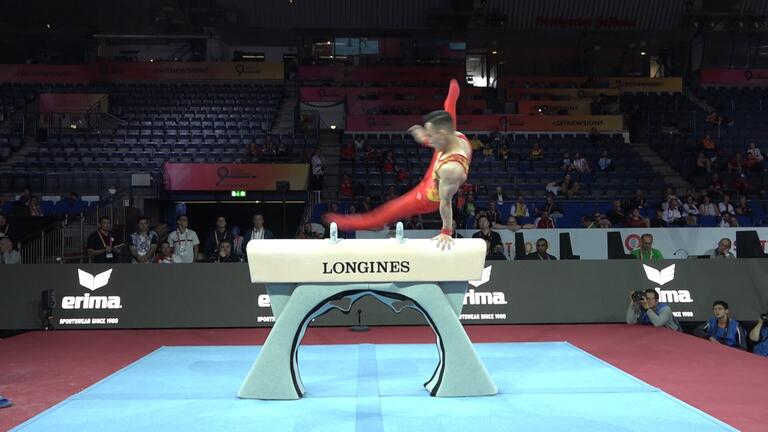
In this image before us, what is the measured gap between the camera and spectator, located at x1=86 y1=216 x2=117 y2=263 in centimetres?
958

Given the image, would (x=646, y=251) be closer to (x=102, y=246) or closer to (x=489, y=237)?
(x=489, y=237)

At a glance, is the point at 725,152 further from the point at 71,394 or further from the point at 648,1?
the point at 71,394

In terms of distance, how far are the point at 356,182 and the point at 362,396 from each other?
11.2m

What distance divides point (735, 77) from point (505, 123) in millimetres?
11382

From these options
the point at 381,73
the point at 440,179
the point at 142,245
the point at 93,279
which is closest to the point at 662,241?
the point at 440,179

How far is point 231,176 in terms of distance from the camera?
1577cm

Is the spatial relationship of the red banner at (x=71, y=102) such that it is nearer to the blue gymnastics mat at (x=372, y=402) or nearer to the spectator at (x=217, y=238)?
the spectator at (x=217, y=238)

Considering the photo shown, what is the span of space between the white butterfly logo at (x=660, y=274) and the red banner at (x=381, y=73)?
16.0 m

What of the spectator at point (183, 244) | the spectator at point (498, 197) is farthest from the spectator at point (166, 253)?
the spectator at point (498, 197)

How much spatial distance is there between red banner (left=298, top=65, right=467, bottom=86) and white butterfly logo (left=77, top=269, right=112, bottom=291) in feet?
54.0

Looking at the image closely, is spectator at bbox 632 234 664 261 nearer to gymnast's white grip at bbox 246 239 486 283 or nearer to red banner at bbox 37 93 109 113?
gymnast's white grip at bbox 246 239 486 283

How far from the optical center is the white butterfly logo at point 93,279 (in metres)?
8.75

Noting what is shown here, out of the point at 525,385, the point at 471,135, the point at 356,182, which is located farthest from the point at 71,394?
the point at 471,135

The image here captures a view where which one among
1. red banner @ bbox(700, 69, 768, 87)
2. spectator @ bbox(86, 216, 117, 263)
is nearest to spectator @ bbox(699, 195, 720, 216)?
spectator @ bbox(86, 216, 117, 263)
